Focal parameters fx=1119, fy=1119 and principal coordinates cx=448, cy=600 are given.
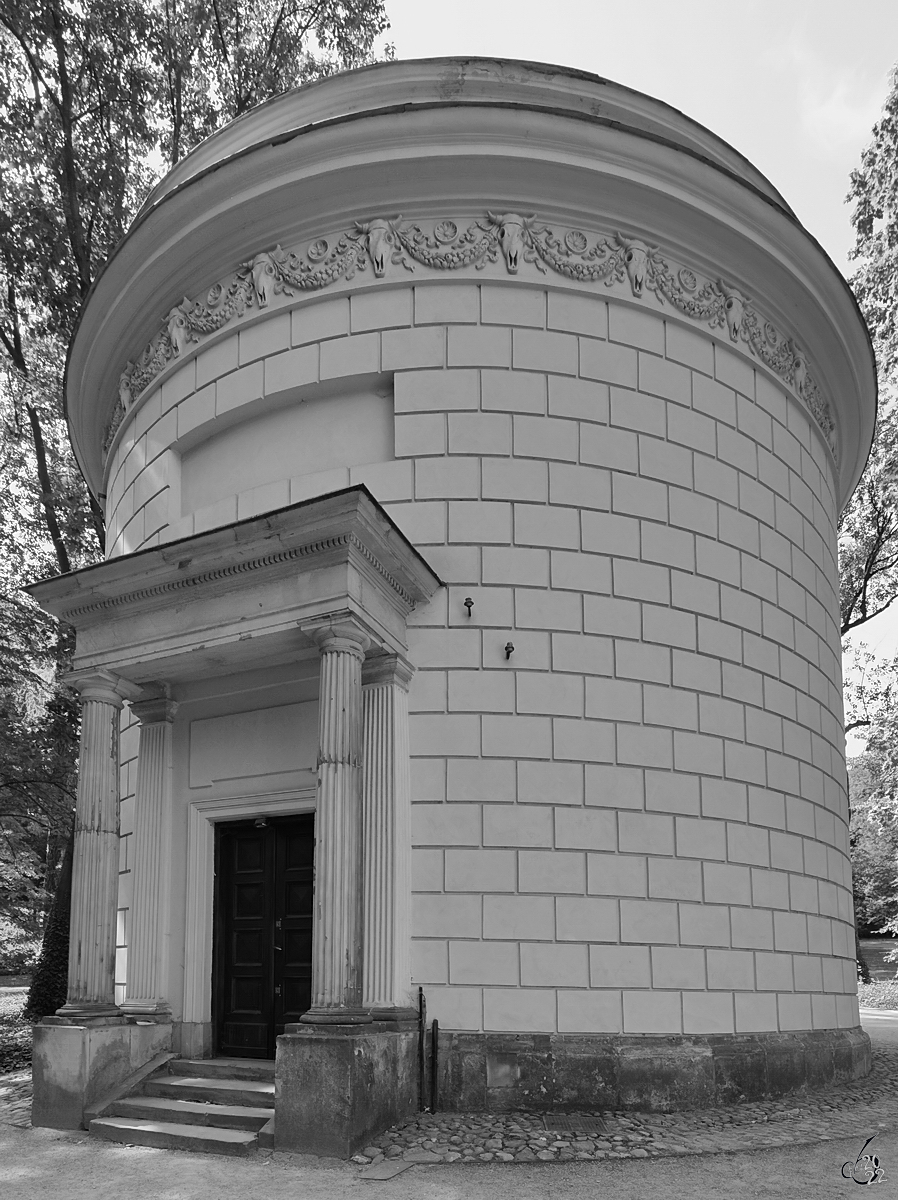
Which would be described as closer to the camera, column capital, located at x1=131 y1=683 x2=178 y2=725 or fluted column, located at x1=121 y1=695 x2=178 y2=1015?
fluted column, located at x1=121 y1=695 x2=178 y2=1015

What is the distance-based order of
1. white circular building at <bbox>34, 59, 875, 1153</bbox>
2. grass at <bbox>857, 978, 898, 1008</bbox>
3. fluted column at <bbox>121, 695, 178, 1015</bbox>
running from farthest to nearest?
grass at <bbox>857, 978, 898, 1008</bbox>, fluted column at <bbox>121, 695, 178, 1015</bbox>, white circular building at <bbox>34, 59, 875, 1153</bbox>

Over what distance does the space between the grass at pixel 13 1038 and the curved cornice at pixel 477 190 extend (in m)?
9.34

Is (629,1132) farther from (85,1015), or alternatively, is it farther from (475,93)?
(475,93)

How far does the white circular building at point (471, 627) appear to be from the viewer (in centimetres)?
980

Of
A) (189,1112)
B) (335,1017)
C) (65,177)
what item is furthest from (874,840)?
(335,1017)

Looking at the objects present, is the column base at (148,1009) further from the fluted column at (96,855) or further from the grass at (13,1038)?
the grass at (13,1038)

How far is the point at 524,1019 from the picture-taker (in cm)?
973

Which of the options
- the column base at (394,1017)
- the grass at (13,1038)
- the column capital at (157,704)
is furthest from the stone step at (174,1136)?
the grass at (13,1038)

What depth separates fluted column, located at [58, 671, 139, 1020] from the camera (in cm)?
1020

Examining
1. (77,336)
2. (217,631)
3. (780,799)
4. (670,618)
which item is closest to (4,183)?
(77,336)

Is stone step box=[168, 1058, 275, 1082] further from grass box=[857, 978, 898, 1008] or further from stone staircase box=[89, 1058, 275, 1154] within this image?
grass box=[857, 978, 898, 1008]

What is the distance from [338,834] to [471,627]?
2.51 meters

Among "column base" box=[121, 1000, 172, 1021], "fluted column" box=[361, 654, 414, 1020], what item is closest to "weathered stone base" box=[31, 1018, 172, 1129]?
"column base" box=[121, 1000, 172, 1021]

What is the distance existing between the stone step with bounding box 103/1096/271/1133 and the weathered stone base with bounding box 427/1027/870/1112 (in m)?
1.60
